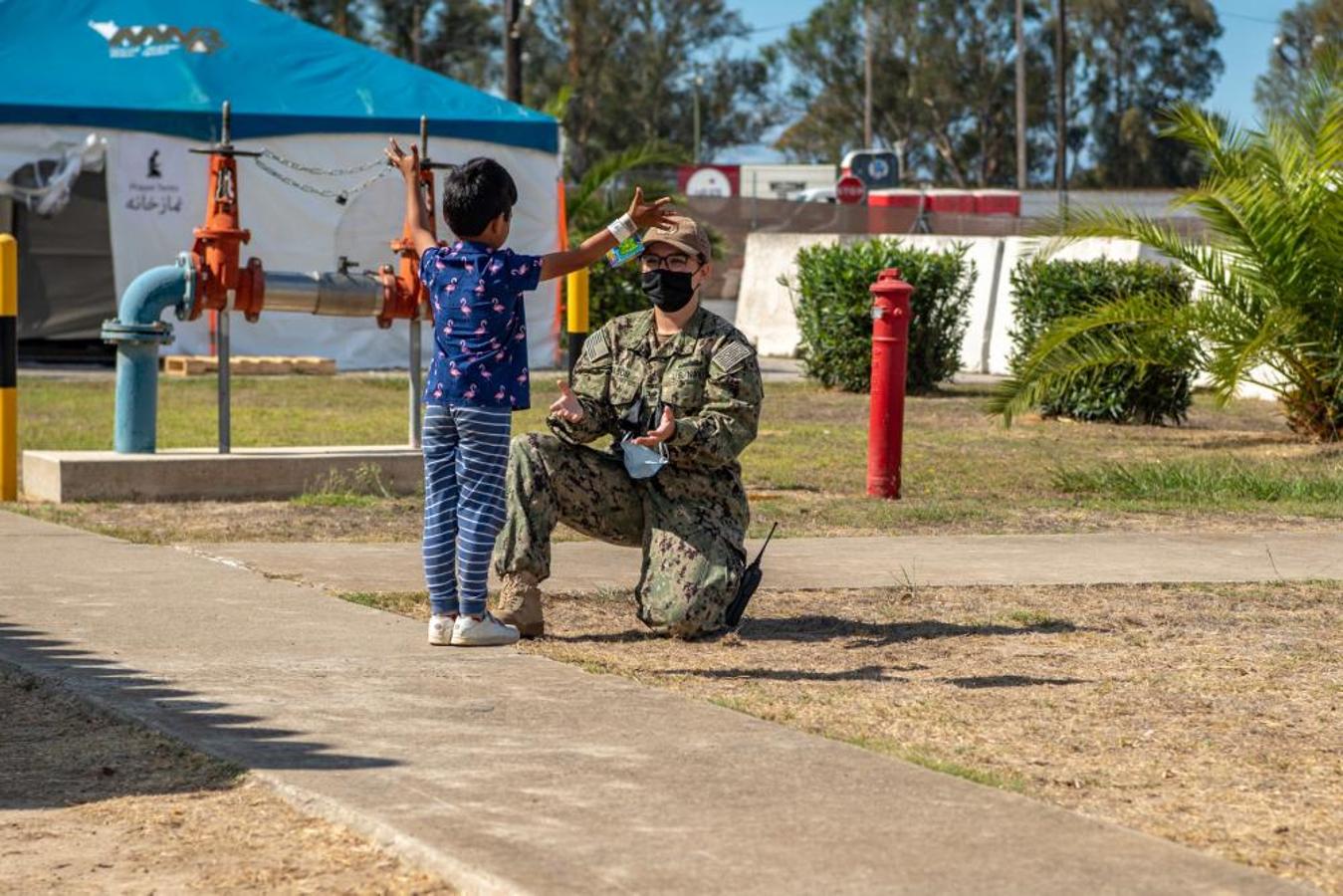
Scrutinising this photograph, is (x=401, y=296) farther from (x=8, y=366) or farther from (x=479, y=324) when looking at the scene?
(x=479, y=324)

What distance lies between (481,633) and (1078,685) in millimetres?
1751

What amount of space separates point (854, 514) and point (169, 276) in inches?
144

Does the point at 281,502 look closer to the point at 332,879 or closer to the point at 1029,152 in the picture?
the point at 332,879

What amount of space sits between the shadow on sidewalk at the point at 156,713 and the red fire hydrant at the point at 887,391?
554 centimetres

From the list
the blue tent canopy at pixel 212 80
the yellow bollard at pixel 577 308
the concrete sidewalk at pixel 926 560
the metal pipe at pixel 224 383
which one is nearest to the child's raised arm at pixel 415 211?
the concrete sidewalk at pixel 926 560

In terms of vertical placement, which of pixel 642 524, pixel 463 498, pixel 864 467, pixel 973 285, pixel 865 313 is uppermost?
pixel 973 285

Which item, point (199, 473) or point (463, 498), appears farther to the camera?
point (199, 473)

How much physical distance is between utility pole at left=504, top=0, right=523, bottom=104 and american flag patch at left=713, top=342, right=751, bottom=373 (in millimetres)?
24036

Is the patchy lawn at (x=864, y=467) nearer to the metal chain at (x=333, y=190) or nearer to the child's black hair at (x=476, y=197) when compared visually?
the metal chain at (x=333, y=190)

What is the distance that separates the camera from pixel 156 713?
17.8 feet

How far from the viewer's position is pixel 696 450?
6.73m

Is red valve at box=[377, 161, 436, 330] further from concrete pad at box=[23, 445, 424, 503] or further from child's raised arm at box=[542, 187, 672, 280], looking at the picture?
child's raised arm at box=[542, 187, 672, 280]

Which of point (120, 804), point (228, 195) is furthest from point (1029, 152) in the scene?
point (120, 804)

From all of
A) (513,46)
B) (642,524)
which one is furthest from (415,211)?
(513,46)
